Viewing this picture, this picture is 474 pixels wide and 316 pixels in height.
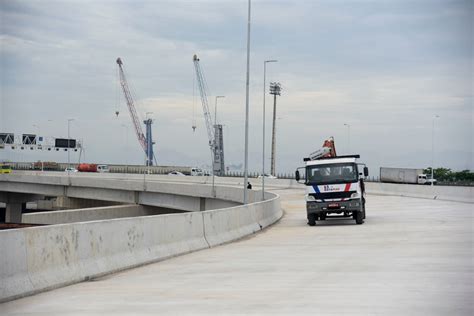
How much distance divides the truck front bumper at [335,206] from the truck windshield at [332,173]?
2.77 feet

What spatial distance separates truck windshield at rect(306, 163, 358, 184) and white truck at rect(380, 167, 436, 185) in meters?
66.3

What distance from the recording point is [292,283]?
530 inches

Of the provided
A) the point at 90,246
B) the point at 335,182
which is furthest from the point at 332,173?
the point at 90,246

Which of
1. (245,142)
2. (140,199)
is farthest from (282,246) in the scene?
(140,199)

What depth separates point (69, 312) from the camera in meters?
10.7

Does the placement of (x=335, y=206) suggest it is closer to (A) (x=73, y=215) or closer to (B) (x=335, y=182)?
(B) (x=335, y=182)

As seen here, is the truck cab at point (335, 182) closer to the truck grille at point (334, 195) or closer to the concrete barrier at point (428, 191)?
the truck grille at point (334, 195)

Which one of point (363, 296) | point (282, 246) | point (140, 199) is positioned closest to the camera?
point (363, 296)

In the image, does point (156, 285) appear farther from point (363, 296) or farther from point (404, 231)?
point (404, 231)

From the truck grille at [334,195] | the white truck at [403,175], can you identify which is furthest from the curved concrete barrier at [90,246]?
the white truck at [403,175]

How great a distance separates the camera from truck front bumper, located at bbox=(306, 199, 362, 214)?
30672 mm

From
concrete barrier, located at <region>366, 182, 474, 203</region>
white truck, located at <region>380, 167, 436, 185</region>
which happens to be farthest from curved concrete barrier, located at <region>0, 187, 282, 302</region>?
white truck, located at <region>380, 167, 436, 185</region>

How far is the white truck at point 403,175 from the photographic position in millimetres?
96125

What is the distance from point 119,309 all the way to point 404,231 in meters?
18.0
